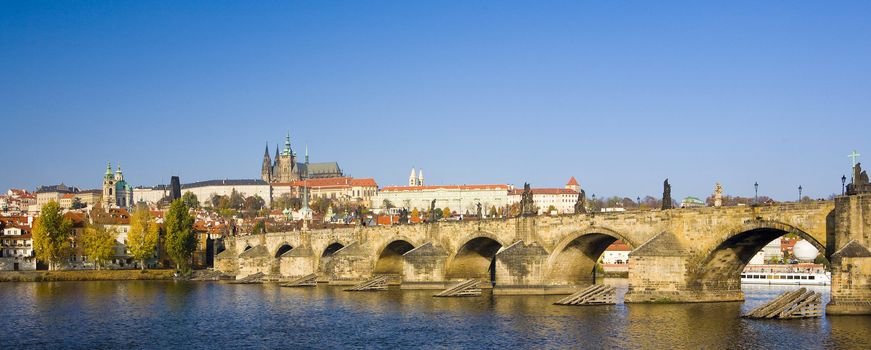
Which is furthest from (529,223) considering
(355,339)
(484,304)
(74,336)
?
(74,336)

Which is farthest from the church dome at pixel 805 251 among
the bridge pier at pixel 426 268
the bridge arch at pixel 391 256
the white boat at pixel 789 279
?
the bridge pier at pixel 426 268

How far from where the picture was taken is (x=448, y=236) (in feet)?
241

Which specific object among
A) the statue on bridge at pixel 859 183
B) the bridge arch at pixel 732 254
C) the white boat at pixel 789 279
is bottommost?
the white boat at pixel 789 279

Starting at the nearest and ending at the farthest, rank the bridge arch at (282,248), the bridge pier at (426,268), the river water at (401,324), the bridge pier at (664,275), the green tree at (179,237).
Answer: the river water at (401,324) < the bridge pier at (664,275) < the bridge pier at (426,268) < the bridge arch at (282,248) < the green tree at (179,237)

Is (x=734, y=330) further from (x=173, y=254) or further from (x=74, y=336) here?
(x=173, y=254)

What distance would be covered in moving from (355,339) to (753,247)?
70.8ft

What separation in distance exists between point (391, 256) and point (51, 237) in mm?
40105

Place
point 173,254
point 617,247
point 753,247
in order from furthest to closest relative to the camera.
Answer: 1. point 617,247
2. point 173,254
3. point 753,247

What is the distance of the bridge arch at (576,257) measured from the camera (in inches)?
2346

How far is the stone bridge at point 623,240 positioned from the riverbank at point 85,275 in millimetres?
17818

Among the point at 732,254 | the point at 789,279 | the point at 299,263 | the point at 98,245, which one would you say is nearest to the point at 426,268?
the point at 299,263

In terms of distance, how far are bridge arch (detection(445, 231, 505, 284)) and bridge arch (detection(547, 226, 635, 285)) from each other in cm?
844

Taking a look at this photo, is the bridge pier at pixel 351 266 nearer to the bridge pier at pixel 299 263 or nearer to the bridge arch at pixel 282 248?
the bridge pier at pixel 299 263

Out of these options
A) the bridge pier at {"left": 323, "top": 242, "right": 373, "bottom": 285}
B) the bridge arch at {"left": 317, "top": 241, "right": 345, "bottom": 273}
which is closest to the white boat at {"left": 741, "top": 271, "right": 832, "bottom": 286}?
the bridge pier at {"left": 323, "top": 242, "right": 373, "bottom": 285}
